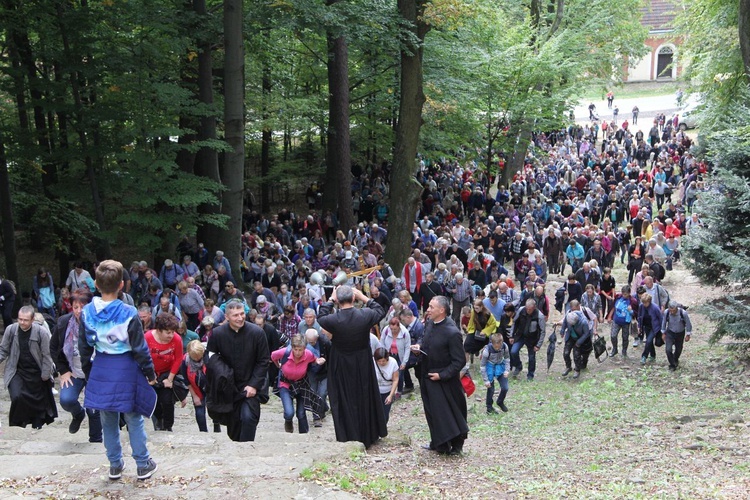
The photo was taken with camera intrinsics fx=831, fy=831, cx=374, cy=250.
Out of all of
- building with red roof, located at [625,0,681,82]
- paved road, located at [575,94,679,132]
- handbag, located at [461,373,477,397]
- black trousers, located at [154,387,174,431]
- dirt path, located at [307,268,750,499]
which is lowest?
dirt path, located at [307,268,750,499]

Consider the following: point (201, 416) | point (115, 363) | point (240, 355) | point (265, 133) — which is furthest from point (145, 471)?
point (265, 133)

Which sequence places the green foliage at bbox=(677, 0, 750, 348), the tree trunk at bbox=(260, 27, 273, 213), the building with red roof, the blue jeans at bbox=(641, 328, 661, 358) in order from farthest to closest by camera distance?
1. the building with red roof
2. the tree trunk at bbox=(260, 27, 273, 213)
3. the blue jeans at bbox=(641, 328, 661, 358)
4. the green foliage at bbox=(677, 0, 750, 348)

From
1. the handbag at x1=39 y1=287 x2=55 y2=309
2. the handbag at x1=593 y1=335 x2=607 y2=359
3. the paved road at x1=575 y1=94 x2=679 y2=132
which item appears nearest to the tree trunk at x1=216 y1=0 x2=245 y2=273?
the handbag at x1=39 y1=287 x2=55 y2=309

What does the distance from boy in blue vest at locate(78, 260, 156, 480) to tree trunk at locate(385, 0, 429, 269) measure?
13987 millimetres

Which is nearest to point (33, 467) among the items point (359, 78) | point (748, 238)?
point (748, 238)

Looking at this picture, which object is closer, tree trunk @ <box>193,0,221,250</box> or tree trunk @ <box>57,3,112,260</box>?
tree trunk @ <box>57,3,112,260</box>

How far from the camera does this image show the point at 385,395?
9688mm

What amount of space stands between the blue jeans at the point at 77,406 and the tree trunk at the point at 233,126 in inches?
421

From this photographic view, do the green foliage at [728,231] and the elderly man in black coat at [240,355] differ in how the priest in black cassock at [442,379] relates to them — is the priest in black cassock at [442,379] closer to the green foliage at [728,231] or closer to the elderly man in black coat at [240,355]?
the elderly man in black coat at [240,355]

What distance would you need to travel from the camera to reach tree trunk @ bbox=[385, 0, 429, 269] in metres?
19.2

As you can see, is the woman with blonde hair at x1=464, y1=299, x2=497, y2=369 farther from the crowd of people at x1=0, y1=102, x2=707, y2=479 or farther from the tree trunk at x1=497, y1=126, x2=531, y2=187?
the tree trunk at x1=497, y1=126, x2=531, y2=187

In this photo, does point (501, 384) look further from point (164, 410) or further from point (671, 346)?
point (164, 410)

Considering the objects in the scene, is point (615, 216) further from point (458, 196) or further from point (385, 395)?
point (385, 395)

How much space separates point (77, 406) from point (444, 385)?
144 inches
